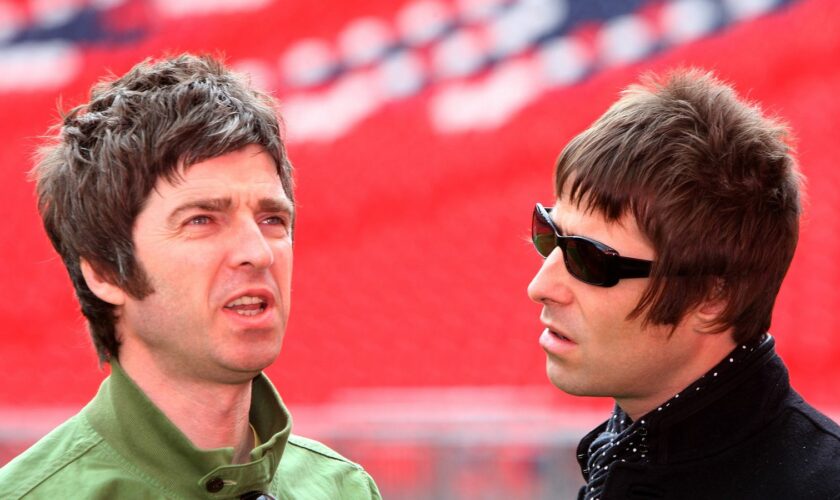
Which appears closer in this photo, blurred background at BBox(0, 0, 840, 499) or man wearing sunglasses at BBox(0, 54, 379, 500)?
man wearing sunglasses at BBox(0, 54, 379, 500)

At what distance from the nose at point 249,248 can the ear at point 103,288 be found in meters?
A: 0.21

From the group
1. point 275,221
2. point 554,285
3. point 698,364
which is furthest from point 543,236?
point 275,221

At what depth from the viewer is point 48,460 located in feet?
6.06

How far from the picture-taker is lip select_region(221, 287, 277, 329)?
1.91 m

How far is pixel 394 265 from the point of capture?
7.00 metres

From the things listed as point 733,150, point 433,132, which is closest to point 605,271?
point 733,150

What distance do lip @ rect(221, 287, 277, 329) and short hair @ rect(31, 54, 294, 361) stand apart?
5.5 inches

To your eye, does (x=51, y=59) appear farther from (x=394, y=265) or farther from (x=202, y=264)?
(x=202, y=264)

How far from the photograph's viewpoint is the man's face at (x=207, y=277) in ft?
6.25

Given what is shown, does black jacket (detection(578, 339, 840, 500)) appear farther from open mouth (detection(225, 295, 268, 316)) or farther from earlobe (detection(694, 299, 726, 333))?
open mouth (detection(225, 295, 268, 316))

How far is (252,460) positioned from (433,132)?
527 cm

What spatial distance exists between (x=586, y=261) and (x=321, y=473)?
0.63 m

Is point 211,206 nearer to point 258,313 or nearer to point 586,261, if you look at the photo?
point 258,313

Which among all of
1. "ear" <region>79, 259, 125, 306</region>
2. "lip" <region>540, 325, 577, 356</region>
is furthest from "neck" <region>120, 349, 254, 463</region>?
"lip" <region>540, 325, 577, 356</region>
